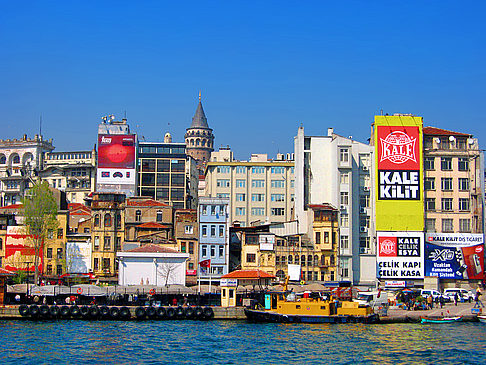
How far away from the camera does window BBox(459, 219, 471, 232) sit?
4117 inches

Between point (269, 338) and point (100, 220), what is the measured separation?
1620 inches

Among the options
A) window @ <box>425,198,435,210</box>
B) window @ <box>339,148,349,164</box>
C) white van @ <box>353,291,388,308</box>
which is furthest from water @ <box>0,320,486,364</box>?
window @ <box>339,148,349,164</box>

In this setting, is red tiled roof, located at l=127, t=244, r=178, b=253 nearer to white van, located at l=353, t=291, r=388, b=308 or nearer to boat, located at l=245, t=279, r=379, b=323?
boat, located at l=245, t=279, r=379, b=323

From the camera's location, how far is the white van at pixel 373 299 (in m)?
83.6

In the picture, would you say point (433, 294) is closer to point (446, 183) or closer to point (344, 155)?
point (446, 183)

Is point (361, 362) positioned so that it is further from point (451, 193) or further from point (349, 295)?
point (451, 193)

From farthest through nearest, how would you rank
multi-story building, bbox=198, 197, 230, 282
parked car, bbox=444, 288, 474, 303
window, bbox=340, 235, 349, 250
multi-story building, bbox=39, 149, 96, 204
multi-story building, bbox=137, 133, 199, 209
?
multi-story building, bbox=39, 149, 96, 204
multi-story building, bbox=137, 133, 199, 209
window, bbox=340, 235, 349, 250
multi-story building, bbox=198, 197, 230, 282
parked car, bbox=444, 288, 474, 303

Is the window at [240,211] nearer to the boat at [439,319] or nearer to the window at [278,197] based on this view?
the window at [278,197]

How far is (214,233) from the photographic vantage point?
325ft

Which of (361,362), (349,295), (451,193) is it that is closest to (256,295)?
(349,295)

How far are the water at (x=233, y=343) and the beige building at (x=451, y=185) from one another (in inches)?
1207

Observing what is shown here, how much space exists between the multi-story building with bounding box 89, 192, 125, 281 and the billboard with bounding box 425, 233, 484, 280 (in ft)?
138

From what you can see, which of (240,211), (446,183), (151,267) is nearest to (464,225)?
(446,183)

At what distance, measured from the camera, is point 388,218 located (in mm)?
103438
